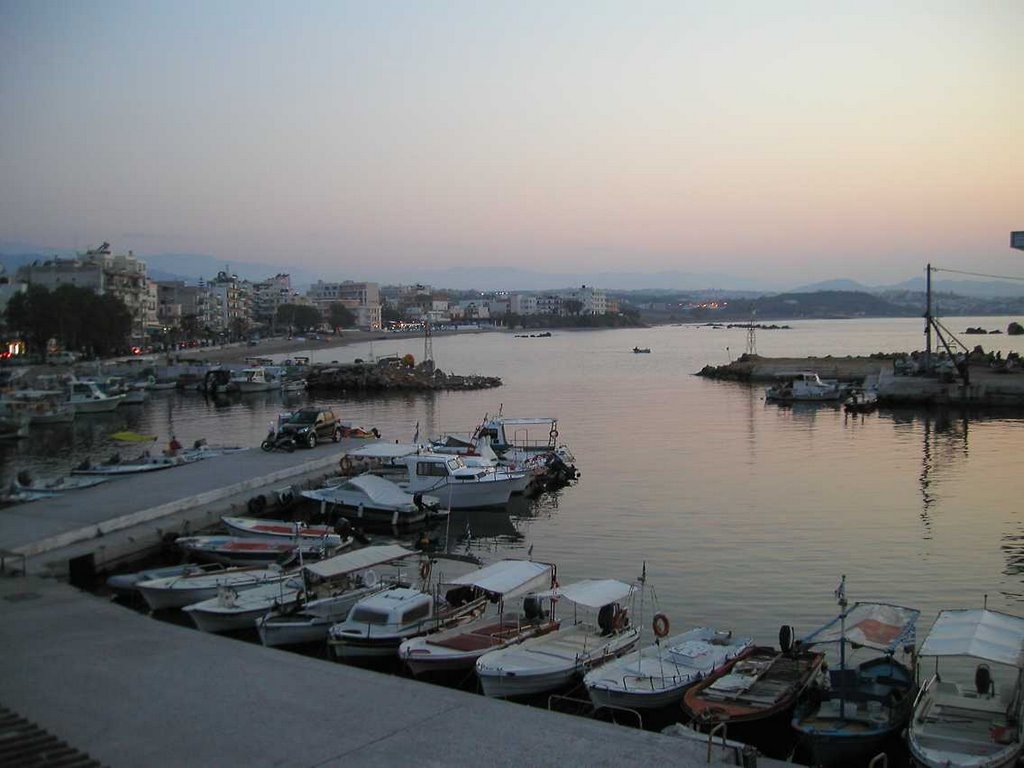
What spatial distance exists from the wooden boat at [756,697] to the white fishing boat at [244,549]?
9078mm

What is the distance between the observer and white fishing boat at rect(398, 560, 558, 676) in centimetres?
1260

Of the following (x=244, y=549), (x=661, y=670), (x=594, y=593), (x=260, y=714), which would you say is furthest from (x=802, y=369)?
(x=260, y=714)

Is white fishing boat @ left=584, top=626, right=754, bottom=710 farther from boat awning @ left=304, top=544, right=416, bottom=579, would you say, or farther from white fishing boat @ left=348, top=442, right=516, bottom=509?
white fishing boat @ left=348, top=442, right=516, bottom=509

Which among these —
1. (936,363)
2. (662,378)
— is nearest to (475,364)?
(662,378)

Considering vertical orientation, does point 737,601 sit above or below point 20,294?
below

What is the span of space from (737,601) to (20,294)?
66.9 meters

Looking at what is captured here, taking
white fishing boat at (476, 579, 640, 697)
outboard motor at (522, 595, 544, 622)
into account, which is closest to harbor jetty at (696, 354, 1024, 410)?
white fishing boat at (476, 579, 640, 697)

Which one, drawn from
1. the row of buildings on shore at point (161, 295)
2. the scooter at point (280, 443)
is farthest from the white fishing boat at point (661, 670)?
the row of buildings on shore at point (161, 295)

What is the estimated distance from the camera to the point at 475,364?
95875 mm

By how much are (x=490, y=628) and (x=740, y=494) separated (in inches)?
576

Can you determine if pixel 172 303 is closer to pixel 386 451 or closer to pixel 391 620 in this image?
pixel 386 451

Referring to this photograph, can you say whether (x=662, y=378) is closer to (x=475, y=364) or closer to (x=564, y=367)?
(x=564, y=367)

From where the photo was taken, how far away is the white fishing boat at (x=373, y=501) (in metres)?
23.2

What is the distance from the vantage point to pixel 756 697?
36.9ft
